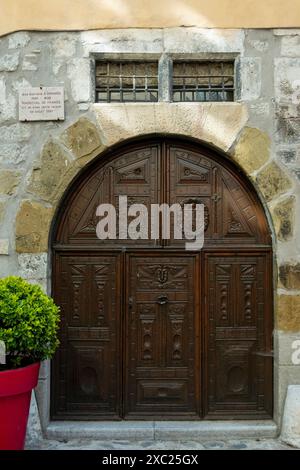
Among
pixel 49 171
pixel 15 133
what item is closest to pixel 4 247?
pixel 49 171

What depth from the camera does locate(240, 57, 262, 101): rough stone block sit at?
407 cm

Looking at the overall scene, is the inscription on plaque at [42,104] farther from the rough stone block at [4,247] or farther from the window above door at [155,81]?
the rough stone block at [4,247]

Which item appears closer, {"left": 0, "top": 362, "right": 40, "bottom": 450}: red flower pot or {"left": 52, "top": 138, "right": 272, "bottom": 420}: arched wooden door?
{"left": 0, "top": 362, "right": 40, "bottom": 450}: red flower pot

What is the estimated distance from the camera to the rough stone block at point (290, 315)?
3.99 meters

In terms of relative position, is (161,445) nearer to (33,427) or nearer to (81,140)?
(33,427)

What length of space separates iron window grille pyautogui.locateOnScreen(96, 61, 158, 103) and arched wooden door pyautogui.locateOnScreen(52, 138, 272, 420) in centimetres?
38

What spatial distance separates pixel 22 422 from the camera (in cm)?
345

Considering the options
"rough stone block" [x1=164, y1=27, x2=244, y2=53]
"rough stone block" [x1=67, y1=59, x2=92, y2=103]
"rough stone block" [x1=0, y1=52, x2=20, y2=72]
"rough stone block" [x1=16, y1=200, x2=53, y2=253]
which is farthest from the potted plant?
"rough stone block" [x1=164, y1=27, x2=244, y2=53]

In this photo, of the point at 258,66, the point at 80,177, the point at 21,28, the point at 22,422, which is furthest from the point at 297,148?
the point at 22,422

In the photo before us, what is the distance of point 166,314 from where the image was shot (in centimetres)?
421

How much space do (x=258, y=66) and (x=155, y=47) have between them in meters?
0.76

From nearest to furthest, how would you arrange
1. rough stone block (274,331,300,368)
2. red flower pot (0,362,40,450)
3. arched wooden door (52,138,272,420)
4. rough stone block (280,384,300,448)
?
red flower pot (0,362,40,450) → rough stone block (280,384,300,448) → rough stone block (274,331,300,368) → arched wooden door (52,138,272,420)

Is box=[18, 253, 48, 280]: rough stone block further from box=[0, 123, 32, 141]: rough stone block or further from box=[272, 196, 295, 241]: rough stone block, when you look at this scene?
box=[272, 196, 295, 241]: rough stone block

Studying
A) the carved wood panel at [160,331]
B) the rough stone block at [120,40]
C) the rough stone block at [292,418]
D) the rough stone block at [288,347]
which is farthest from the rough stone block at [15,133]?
the rough stone block at [292,418]
